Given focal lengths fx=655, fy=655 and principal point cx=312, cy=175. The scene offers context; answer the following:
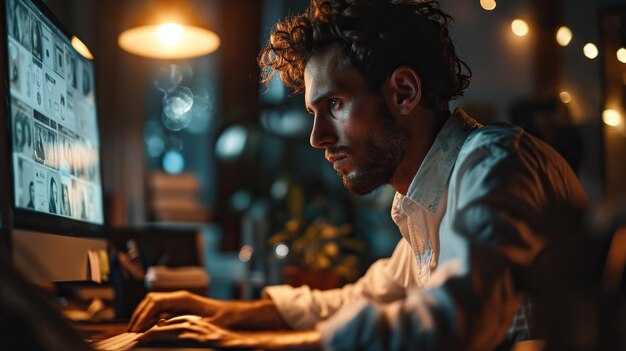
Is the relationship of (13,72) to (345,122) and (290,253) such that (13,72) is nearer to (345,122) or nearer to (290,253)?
(345,122)

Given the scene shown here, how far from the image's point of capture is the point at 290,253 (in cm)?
293

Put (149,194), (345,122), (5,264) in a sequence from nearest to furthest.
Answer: (5,264) → (345,122) → (149,194)

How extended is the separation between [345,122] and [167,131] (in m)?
3.59

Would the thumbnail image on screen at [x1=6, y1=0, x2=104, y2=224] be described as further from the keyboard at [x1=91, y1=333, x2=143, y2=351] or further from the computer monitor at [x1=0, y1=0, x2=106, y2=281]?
the keyboard at [x1=91, y1=333, x2=143, y2=351]

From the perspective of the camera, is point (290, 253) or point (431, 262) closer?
point (431, 262)

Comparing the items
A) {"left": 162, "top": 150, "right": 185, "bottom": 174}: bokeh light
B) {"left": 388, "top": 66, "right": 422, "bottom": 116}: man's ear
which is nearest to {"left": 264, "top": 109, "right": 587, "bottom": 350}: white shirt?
{"left": 388, "top": 66, "right": 422, "bottom": 116}: man's ear

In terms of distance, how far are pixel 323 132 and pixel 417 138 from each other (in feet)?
0.61

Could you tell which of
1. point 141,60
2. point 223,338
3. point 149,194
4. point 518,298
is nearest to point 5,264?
point 223,338

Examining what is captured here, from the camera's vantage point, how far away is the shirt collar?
1.19m

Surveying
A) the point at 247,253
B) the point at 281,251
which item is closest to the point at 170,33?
the point at 281,251

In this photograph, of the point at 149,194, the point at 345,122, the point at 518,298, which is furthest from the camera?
the point at 149,194

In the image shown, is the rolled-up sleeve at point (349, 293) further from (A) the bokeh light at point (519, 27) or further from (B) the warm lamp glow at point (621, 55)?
(A) the bokeh light at point (519, 27)

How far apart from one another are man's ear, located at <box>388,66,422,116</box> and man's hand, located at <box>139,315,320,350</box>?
513mm

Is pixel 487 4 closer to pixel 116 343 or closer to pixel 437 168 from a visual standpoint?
pixel 437 168
